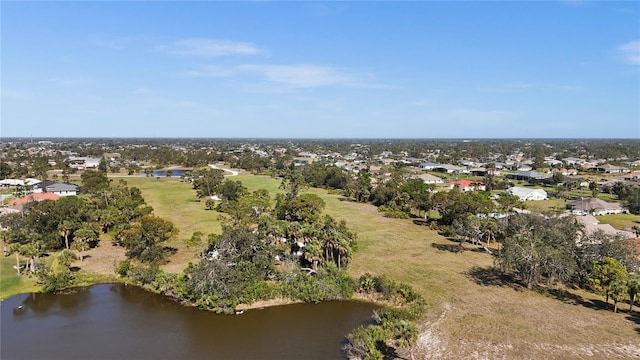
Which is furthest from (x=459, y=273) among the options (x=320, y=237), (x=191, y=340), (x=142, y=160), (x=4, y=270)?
(x=142, y=160)

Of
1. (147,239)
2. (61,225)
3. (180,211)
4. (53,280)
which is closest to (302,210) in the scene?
(147,239)

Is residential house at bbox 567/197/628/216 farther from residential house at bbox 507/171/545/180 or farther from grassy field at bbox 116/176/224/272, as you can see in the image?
grassy field at bbox 116/176/224/272

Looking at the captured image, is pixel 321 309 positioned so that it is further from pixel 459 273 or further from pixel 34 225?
pixel 34 225

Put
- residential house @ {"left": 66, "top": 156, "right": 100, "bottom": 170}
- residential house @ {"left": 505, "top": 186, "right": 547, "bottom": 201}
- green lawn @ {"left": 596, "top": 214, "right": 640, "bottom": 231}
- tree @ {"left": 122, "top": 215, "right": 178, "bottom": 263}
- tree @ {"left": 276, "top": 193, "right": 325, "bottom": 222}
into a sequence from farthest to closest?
residential house @ {"left": 66, "top": 156, "right": 100, "bottom": 170} → residential house @ {"left": 505, "top": 186, "right": 547, "bottom": 201} → green lawn @ {"left": 596, "top": 214, "right": 640, "bottom": 231} → tree @ {"left": 276, "top": 193, "right": 325, "bottom": 222} → tree @ {"left": 122, "top": 215, "right": 178, "bottom": 263}

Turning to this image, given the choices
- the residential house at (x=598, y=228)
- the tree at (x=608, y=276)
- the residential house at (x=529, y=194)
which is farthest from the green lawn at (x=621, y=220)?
the tree at (x=608, y=276)

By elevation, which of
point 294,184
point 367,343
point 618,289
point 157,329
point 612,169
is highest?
point 612,169

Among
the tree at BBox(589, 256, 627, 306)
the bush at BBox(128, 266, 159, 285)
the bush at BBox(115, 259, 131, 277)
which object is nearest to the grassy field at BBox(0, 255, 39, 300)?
the bush at BBox(115, 259, 131, 277)

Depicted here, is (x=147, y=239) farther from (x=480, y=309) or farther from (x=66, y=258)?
(x=480, y=309)
